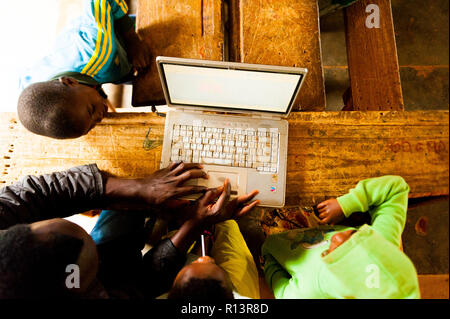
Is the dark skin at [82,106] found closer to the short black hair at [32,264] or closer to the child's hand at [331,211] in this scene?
the short black hair at [32,264]

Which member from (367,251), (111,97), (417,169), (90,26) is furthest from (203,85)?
(111,97)

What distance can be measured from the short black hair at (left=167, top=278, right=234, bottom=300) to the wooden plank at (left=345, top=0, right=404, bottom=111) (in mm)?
826

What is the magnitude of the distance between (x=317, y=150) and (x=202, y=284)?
590 mm

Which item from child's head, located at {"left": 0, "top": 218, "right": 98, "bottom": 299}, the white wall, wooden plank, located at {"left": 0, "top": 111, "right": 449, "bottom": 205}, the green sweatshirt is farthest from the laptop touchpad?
the white wall

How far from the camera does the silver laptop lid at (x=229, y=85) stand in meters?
0.73

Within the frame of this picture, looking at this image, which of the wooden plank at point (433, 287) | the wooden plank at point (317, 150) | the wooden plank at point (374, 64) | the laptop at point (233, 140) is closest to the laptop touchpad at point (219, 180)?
the laptop at point (233, 140)

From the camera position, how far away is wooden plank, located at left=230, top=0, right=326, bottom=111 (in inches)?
39.9

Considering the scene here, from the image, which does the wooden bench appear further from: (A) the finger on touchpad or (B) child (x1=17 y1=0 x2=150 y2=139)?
(A) the finger on touchpad

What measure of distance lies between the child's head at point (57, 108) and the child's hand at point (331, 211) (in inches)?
33.4

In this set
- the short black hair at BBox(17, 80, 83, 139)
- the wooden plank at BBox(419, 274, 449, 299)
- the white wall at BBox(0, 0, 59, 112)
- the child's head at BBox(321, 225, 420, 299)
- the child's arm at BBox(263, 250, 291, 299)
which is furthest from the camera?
the white wall at BBox(0, 0, 59, 112)

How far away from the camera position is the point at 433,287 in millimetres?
1235

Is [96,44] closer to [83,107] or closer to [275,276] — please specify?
[83,107]

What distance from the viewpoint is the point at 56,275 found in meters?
0.61
